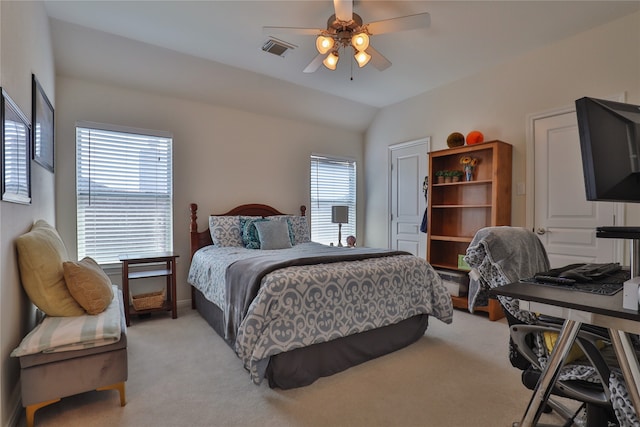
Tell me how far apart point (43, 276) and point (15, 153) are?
72cm

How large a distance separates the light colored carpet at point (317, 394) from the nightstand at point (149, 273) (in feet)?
2.16

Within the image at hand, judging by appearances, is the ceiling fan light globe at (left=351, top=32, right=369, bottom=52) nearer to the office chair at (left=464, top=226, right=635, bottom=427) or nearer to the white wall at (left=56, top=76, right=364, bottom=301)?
the office chair at (left=464, top=226, right=635, bottom=427)

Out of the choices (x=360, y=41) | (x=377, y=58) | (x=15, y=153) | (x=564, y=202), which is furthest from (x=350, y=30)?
(x=564, y=202)

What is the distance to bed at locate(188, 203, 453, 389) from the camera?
79.5 inches

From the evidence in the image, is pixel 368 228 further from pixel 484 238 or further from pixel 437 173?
pixel 484 238

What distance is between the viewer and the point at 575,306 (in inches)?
38.2

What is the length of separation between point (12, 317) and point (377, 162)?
4.70 metres

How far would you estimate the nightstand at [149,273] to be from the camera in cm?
322

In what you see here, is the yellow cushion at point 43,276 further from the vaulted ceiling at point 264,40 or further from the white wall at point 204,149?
the vaulted ceiling at point 264,40

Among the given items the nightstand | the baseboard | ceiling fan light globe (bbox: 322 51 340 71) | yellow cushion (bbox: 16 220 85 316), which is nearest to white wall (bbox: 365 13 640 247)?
ceiling fan light globe (bbox: 322 51 340 71)

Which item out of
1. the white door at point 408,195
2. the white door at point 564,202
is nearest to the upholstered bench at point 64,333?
the white door at point 408,195

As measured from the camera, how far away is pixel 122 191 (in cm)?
359

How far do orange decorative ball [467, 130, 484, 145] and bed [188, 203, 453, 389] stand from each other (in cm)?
179

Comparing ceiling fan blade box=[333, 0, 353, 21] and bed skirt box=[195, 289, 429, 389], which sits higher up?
ceiling fan blade box=[333, 0, 353, 21]
